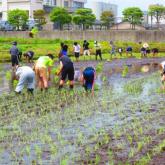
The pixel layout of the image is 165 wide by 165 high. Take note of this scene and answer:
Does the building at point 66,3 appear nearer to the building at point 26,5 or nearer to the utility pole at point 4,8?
the building at point 26,5

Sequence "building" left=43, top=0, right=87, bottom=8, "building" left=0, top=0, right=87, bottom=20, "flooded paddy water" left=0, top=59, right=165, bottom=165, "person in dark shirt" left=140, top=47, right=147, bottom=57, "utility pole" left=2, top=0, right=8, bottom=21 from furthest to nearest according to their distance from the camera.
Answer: "building" left=43, top=0, right=87, bottom=8 < "utility pole" left=2, top=0, right=8, bottom=21 < "building" left=0, top=0, right=87, bottom=20 < "person in dark shirt" left=140, top=47, right=147, bottom=57 < "flooded paddy water" left=0, top=59, right=165, bottom=165

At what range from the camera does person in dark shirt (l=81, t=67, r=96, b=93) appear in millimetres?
15677

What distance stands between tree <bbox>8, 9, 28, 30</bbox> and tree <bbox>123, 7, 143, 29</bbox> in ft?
41.7

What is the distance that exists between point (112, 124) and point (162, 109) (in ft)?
8.33

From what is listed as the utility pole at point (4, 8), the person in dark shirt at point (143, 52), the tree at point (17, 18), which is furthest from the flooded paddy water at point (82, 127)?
the utility pole at point (4, 8)

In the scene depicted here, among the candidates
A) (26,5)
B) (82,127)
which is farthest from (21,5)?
(82,127)

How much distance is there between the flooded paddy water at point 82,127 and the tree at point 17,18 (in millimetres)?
47965

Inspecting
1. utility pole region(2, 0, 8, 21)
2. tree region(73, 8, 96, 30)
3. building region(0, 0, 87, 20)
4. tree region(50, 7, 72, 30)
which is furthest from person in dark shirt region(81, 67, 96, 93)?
utility pole region(2, 0, 8, 21)

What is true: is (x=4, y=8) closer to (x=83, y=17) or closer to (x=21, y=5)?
(x=21, y=5)

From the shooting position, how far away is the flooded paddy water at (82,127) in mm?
8219

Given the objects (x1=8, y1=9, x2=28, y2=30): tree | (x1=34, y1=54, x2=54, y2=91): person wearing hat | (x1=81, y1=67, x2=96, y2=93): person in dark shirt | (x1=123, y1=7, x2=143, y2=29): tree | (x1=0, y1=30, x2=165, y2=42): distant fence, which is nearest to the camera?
(x1=81, y1=67, x2=96, y2=93): person in dark shirt

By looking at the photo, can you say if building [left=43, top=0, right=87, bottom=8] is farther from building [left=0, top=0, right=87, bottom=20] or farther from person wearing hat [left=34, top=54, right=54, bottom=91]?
person wearing hat [left=34, top=54, right=54, bottom=91]

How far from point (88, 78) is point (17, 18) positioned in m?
50.1

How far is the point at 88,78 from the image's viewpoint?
15.8 meters
